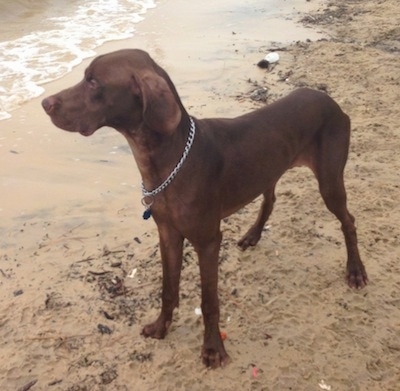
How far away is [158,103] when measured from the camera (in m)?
2.41

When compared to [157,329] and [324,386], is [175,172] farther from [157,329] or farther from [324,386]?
[324,386]

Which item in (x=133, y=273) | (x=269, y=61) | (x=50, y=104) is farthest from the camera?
(x=269, y=61)

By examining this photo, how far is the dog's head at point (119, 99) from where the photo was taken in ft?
7.93

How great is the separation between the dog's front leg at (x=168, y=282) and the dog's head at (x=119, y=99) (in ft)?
2.51

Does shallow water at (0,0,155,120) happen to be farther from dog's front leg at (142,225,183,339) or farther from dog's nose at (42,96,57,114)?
dog's nose at (42,96,57,114)

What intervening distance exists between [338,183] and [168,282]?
4.18 ft

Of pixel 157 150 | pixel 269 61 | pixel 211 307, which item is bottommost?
pixel 269 61

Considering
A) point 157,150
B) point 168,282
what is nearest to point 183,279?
point 168,282

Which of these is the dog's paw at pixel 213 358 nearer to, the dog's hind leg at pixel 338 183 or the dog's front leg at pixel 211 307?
the dog's front leg at pixel 211 307

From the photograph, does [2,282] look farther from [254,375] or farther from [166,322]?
[254,375]

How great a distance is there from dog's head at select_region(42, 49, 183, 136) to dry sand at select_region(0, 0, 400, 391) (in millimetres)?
1329

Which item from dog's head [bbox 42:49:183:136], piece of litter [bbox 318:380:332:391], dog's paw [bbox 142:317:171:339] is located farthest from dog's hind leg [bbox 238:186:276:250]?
dog's head [bbox 42:49:183:136]

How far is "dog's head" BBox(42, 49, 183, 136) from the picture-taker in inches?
95.2

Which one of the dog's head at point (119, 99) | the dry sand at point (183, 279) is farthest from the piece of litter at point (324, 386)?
the dog's head at point (119, 99)
